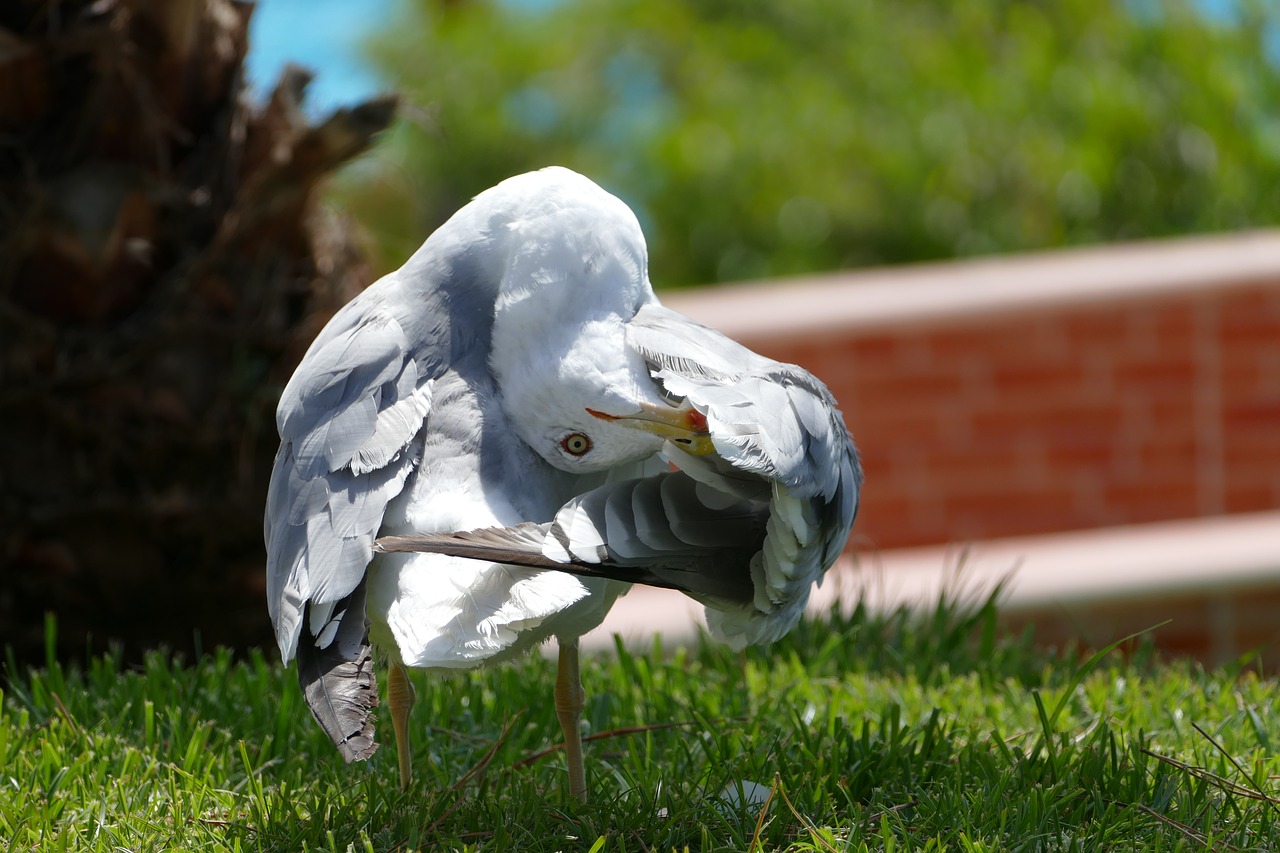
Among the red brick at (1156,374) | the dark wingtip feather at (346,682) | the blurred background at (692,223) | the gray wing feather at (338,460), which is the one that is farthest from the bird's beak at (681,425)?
the red brick at (1156,374)

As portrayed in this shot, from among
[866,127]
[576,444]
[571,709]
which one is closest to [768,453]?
[576,444]

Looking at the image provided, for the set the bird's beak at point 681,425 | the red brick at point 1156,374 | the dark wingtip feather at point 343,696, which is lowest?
the red brick at point 1156,374

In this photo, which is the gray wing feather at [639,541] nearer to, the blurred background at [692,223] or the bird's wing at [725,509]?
the bird's wing at [725,509]

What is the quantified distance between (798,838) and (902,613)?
170 cm

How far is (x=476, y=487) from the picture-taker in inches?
105

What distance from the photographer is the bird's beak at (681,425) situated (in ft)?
8.04

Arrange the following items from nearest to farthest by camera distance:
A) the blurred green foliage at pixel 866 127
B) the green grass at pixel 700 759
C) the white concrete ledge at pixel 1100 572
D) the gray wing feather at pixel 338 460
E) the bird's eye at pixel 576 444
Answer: the gray wing feather at pixel 338 460 → the bird's eye at pixel 576 444 → the green grass at pixel 700 759 → the white concrete ledge at pixel 1100 572 → the blurred green foliage at pixel 866 127

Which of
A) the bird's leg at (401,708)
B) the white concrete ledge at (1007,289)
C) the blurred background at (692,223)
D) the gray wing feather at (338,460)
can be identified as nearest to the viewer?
the gray wing feather at (338,460)

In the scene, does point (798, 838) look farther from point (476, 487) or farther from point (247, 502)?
point (247, 502)

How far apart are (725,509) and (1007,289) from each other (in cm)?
512

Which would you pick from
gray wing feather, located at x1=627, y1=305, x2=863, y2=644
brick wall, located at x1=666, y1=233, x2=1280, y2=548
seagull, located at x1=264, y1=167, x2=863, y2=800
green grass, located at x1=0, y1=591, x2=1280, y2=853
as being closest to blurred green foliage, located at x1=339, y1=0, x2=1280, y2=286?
brick wall, located at x1=666, y1=233, x2=1280, y2=548

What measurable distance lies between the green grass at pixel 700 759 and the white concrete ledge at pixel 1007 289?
127 inches

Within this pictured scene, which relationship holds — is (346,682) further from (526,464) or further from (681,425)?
(681,425)

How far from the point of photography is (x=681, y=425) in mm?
2453
